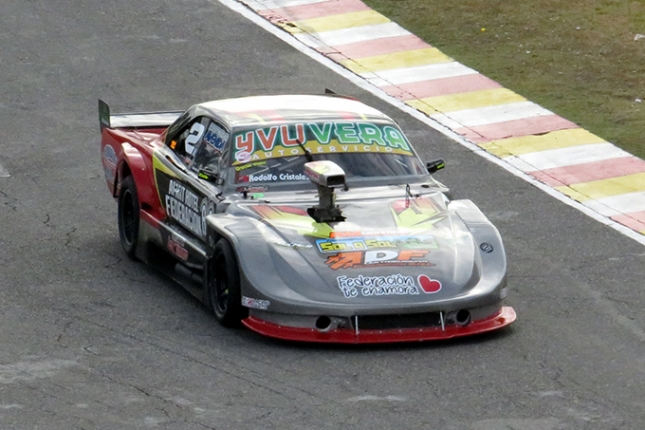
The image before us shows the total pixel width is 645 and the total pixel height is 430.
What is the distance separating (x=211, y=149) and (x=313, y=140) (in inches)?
31.1

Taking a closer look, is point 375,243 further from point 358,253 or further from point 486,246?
point 486,246

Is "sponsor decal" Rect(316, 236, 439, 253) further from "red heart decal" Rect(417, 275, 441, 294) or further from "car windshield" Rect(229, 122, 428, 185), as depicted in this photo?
"car windshield" Rect(229, 122, 428, 185)

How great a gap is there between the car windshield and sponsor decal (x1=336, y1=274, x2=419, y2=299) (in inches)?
52.6

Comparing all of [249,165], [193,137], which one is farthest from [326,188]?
[193,137]

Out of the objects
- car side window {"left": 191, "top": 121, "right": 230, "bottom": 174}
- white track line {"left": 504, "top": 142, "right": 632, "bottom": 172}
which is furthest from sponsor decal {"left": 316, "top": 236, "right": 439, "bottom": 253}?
white track line {"left": 504, "top": 142, "right": 632, "bottom": 172}

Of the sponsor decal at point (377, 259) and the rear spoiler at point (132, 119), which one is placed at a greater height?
the sponsor decal at point (377, 259)

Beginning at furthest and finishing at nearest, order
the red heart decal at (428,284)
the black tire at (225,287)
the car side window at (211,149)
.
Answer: the car side window at (211,149) → the black tire at (225,287) → the red heart decal at (428,284)

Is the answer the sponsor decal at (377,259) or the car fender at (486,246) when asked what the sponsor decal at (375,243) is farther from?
the car fender at (486,246)

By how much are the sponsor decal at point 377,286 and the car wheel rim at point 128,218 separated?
2779 mm

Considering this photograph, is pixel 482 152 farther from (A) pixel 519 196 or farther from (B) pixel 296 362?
(B) pixel 296 362

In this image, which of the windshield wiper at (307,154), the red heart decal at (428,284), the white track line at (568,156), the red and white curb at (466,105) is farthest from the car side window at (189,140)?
the white track line at (568,156)

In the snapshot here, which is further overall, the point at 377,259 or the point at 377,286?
the point at 377,259

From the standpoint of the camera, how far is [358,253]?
30.0ft

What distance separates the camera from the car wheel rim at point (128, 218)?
11.2 m
